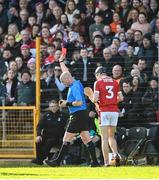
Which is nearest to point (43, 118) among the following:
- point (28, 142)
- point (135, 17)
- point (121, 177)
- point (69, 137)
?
point (28, 142)

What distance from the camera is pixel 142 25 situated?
21109 mm

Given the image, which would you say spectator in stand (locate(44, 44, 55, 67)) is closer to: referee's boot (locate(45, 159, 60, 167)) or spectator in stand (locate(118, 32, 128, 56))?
spectator in stand (locate(118, 32, 128, 56))

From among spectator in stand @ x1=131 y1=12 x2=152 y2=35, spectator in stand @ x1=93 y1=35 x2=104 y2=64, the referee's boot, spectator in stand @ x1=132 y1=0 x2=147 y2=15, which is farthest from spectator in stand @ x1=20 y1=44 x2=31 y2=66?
the referee's boot

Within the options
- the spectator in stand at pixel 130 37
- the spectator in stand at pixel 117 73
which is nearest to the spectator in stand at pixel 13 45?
the spectator in stand at pixel 130 37

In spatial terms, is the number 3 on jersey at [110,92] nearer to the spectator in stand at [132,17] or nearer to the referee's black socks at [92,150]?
the referee's black socks at [92,150]

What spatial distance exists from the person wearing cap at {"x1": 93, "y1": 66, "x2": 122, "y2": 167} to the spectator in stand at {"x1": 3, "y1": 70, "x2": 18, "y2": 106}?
349 centimetres

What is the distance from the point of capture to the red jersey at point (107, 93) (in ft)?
57.4

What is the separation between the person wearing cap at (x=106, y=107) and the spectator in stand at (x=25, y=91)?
9.82 ft

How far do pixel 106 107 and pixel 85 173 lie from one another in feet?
8.06

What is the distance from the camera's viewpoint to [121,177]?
14.3m

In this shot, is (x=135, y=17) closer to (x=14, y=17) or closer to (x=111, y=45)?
(x=111, y=45)

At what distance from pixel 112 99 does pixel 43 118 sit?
8.11 feet

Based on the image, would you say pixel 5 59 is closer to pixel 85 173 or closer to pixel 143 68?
pixel 143 68

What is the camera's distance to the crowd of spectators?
768 inches
